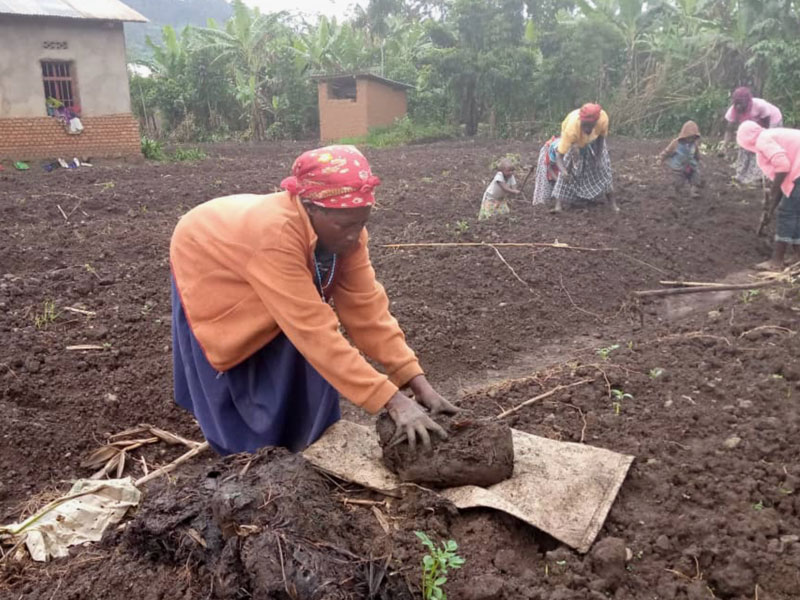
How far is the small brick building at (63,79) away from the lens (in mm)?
13688

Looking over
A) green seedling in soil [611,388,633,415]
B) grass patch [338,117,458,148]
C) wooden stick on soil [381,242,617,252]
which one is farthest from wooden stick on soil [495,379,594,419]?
grass patch [338,117,458,148]

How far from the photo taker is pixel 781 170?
21.3 ft

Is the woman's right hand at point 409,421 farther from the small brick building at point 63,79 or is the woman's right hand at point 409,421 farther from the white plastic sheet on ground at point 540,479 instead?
the small brick building at point 63,79

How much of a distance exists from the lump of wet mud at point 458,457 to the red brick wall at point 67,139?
46.3 ft

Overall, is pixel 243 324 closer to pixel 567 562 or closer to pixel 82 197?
pixel 567 562

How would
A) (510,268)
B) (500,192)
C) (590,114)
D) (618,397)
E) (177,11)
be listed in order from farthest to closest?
1. (177,11)
2. (500,192)
3. (590,114)
4. (510,268)
5. (618,397)

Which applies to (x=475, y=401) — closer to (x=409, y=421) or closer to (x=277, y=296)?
(x=409, y=421)

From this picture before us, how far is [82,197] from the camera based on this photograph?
9680 millimetres

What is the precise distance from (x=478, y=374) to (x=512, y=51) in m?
15.9

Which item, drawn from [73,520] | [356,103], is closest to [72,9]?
[356,103]

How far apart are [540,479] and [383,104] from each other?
64.9 feet

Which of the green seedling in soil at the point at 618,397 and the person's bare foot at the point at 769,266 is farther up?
the green seedling in soil at the point at 618,397

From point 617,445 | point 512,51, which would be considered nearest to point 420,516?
point 617,445

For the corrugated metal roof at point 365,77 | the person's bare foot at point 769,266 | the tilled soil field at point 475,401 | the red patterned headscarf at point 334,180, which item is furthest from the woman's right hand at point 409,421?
the corrugated metal roof at point 365,77
